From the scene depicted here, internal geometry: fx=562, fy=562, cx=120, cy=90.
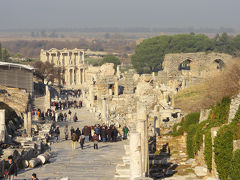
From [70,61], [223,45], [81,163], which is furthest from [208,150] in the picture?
[70,61]

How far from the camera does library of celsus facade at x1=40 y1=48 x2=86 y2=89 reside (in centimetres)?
10669

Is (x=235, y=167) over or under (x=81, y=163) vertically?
over

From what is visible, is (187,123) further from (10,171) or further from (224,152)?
(10,171)

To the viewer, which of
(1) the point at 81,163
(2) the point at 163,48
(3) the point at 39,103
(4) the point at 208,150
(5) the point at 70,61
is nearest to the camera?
(4) the point at 208,150

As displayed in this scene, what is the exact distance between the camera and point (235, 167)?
15.2 meters

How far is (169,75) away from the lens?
61438 mm

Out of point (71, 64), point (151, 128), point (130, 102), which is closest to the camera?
point (151, 128)

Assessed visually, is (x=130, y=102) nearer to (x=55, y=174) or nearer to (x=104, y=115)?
(x=104, y=115)

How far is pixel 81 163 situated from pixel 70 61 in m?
94.9

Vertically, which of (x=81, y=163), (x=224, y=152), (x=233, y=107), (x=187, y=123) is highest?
(x=233, y=107)

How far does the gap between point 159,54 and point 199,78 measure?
46.9 meters

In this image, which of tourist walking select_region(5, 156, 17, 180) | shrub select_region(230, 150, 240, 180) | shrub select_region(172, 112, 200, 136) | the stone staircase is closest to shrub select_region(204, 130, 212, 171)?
shrub select_region(230, 150, 240, 180)

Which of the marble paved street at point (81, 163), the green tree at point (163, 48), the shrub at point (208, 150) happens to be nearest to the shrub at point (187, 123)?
the marble paved street at point (81, 163)

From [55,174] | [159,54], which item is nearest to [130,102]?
[55,174]
